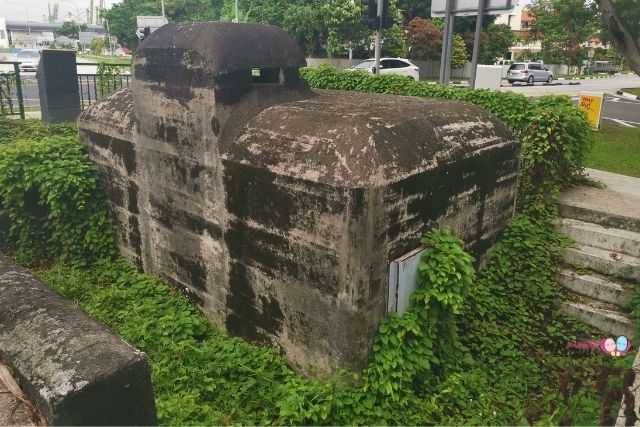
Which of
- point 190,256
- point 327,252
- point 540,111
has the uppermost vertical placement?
point 540,111

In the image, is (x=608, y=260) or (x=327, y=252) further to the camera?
(x=608, y=260)

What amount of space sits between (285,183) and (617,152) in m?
8.80

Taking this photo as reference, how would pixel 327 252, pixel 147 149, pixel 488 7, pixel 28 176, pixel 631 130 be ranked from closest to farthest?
pixel 327 252
pixel 147 149
pixel 28 176
pixel 488 7
pixel 631 130

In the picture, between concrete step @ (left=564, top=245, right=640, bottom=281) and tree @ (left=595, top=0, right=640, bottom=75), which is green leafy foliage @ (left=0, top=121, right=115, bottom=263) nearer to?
concrete step @ (left=564, top=245, right=640, bottom=281)

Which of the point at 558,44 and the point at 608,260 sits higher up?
the point at 558,44

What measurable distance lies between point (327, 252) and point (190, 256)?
7.68ft

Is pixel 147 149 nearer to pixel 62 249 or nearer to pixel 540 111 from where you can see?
pixel 62 249

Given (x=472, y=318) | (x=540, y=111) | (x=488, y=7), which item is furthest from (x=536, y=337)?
(x=488, y=7)

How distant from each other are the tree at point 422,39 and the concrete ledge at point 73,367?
119 feet

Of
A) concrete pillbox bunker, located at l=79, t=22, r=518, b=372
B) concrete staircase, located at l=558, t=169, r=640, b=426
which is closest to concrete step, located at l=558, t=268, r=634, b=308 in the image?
concrete staircase, located at l=558, t=169, r=640, b=426

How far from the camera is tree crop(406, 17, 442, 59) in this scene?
3597 centimetres

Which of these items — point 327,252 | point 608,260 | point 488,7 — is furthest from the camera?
point 488,7

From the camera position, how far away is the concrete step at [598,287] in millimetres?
5600

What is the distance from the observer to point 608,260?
5.88m
